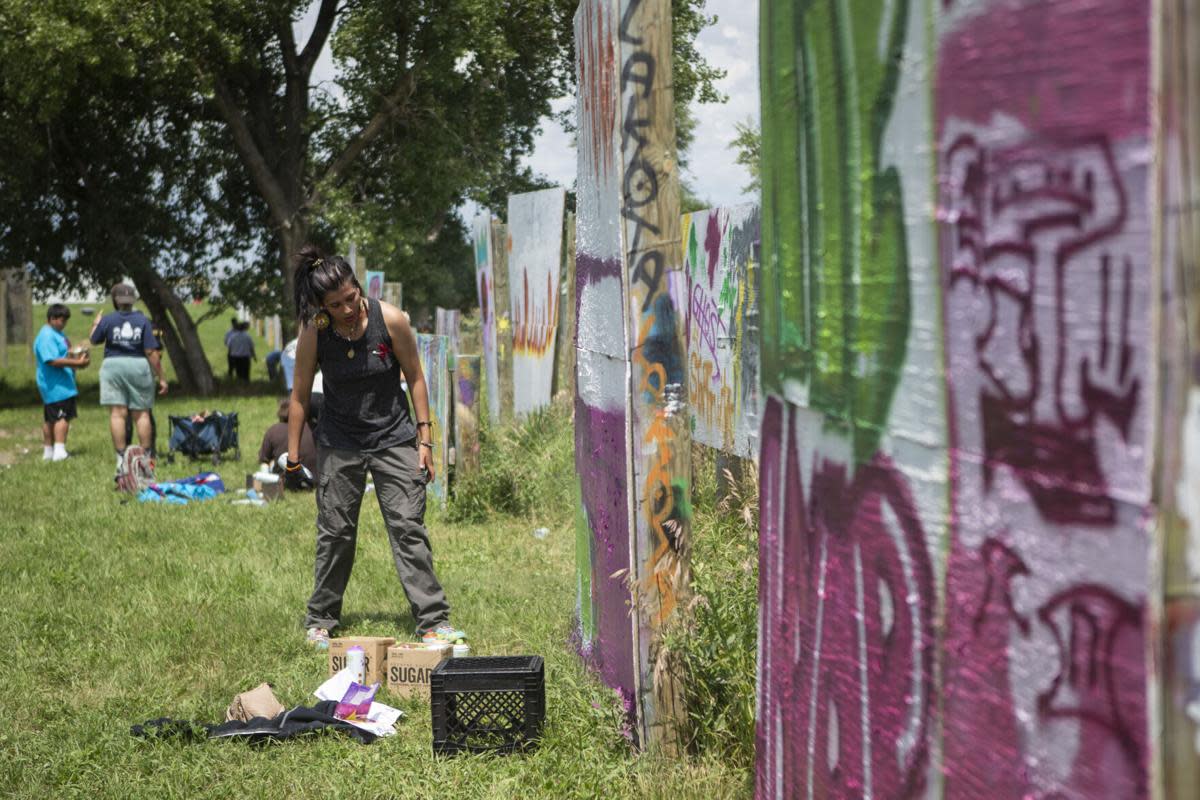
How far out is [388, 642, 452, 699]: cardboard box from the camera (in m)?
5.69

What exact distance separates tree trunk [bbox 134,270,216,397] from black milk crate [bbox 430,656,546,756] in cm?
2414

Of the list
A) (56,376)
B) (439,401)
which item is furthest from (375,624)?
(56,376)

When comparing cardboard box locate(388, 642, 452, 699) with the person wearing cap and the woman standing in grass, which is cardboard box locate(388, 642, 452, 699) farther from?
the person wearing cap

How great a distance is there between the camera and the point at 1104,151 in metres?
1.66

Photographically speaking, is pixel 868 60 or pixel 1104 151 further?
pixel 868 60

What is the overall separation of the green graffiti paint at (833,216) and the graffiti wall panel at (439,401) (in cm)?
710

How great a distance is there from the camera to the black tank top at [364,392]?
6.27 m

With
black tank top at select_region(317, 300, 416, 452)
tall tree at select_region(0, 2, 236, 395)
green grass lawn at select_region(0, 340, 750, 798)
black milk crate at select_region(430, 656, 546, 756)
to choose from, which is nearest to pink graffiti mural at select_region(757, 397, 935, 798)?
green grass lawn at select_region(0, 340, 750, 798)

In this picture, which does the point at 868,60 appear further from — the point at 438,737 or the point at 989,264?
the point at 438,737

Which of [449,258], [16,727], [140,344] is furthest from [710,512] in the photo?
[449,258]

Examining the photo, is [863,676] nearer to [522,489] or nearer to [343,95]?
[522,489]

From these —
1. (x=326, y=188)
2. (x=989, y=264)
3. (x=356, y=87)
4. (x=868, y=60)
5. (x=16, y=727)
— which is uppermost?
(x=356, y=87)

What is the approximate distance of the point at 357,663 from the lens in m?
5.71

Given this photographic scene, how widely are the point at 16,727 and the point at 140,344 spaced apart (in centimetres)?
816
